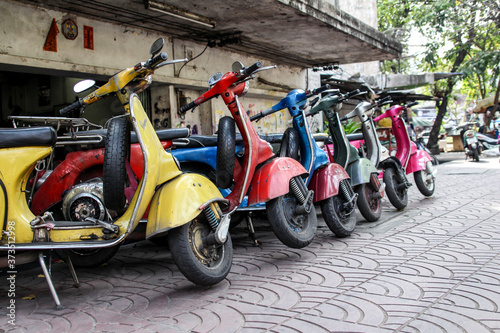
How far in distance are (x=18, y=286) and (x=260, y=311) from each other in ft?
6.46

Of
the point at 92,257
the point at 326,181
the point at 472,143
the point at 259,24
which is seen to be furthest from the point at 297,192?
the point at 472,143

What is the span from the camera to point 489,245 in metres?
4.10

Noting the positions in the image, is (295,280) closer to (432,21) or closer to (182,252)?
(182,252)

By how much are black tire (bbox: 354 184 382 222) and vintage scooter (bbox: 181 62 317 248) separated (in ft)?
4.56

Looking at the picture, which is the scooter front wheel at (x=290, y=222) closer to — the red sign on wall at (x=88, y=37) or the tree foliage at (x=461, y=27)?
the red sign on wall at (x=88, y=37)

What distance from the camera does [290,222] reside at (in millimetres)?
4016

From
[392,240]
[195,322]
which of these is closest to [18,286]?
[195,322]

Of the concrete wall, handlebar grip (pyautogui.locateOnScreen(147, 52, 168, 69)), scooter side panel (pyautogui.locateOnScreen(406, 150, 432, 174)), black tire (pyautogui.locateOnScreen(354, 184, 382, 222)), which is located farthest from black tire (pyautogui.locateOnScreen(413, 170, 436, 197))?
handlebar grip (pyautogui.locateOnScreen(147, 52, 168, 69))

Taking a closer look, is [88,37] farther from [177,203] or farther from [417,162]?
[417,162]

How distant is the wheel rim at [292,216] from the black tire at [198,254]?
81cm

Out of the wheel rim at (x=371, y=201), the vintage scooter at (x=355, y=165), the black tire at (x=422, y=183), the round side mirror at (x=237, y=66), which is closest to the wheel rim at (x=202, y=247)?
the round side mirror at (x=237, y=66)

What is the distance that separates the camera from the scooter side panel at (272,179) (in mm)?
3840

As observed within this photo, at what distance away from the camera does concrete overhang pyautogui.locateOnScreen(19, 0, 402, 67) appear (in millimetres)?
6582

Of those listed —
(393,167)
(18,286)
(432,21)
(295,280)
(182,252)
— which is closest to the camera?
(182,252)
